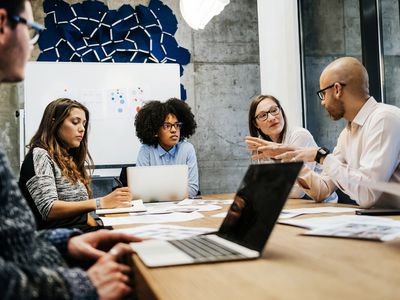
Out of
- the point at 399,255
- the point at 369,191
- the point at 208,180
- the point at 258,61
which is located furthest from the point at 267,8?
the point at 399,255

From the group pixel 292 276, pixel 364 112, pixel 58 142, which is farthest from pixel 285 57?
pixel 292 276

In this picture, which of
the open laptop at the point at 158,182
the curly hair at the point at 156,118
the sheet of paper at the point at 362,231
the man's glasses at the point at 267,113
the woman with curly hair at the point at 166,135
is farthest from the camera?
the curly hair at the point at 156,118

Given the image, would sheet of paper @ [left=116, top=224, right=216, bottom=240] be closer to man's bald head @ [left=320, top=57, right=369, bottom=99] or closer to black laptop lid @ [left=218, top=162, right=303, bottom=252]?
black laptop lid @ [left=218, top=162, right=303, bottom=252]

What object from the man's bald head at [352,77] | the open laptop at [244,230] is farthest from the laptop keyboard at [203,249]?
the man's bald head at [352,77]

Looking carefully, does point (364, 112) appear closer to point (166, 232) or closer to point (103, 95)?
point (166, 232)

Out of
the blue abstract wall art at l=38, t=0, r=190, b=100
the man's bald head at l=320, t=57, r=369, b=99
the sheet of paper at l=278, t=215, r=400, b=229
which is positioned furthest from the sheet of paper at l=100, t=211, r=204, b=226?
the blue abstract wall art at l=38, t=0, r=190, b=100

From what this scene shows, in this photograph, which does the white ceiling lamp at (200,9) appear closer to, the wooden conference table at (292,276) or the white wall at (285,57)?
the white wall at (285,57)

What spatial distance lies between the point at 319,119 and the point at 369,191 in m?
2.70

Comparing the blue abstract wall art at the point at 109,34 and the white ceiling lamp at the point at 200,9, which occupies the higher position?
the blue abstract wall art at the point at 109,34

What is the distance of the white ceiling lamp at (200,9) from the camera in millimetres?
2863

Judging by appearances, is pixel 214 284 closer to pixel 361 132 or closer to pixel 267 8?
pixel 361 132

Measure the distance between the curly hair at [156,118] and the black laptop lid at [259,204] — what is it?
2863 millimetres

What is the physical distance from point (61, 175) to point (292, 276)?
193 centimetres

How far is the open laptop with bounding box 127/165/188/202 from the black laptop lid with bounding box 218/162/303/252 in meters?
1.34
